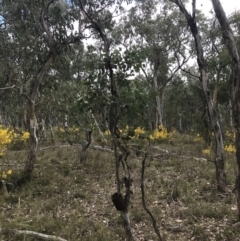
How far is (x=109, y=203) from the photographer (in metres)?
7.14

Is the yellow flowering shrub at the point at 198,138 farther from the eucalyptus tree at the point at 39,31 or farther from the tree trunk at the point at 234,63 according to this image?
the tree trunk at the point at 234,63

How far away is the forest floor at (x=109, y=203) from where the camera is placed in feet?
18.0

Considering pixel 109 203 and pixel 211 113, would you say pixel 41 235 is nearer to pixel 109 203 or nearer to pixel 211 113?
pixel 109 203

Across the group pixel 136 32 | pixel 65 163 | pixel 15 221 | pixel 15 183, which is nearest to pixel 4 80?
pixel 136 32

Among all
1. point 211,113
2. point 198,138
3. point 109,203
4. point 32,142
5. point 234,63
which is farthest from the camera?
point 198,138

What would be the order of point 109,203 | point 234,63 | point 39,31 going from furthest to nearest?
point 39,31, point 109,203, point 234,63

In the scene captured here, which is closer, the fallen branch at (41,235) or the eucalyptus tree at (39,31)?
the fallen branch at (41,235)

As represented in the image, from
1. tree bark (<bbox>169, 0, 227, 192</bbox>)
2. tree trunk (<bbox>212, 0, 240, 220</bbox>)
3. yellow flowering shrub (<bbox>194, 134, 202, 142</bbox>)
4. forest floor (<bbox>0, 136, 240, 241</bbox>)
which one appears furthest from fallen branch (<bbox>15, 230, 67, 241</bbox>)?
yellow flowering shrub (<bbox>194, 134, 202, 142</bbox>)

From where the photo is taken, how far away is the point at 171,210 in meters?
6.51

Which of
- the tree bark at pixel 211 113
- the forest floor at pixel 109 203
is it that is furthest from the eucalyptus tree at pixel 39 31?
the tree bark at pixel 211 113

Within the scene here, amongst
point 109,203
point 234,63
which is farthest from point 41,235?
point 234,63

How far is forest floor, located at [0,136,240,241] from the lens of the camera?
550 centimetres

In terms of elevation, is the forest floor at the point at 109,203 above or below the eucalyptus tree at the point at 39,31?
below

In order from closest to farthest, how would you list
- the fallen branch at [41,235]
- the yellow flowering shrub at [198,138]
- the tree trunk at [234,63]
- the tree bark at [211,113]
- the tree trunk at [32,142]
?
the tree trunk at [234,63]
the fallen branch at [41,235]
the tree bark at [211,113]
the tree trunk at [32,142]
the yellow flowering shrub at [198,138]
